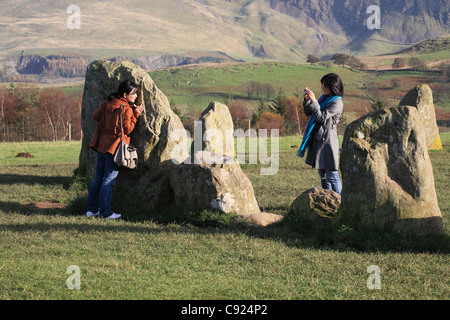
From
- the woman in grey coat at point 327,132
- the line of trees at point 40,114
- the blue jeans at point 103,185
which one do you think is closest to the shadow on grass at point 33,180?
the blue jeans at point 103,185

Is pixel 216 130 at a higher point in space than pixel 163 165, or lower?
higher

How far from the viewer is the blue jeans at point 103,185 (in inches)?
424

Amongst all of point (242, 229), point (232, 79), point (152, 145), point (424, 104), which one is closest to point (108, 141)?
point (152, 145)

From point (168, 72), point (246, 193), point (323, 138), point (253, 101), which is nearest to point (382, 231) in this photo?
point (323, 138)

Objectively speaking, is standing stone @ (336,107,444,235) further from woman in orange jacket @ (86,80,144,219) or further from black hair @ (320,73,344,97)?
woman in orange jacket @ (86,80,144,219)

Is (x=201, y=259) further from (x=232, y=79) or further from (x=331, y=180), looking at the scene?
(x=232, y=79)

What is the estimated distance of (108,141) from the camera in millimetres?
10797

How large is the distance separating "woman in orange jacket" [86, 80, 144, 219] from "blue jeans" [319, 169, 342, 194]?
4351mm

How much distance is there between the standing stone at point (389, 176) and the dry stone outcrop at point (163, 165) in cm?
264

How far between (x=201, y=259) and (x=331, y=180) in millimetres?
3864

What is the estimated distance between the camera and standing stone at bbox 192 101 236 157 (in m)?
17.9

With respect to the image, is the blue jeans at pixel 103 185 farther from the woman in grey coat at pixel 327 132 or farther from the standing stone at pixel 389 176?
the standing stone at pixel 389 176

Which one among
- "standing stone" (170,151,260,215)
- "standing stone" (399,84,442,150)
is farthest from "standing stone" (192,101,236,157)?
"standing stone" (399,84,442,150)
